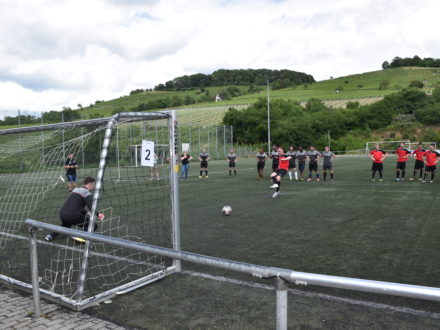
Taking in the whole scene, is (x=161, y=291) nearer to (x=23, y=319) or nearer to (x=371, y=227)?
(x=23, y=319)

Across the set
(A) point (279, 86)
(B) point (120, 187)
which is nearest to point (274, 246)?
(B) point (120, 187)

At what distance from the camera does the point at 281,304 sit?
81.4 inches

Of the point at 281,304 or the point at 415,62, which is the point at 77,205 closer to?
the point at 281,304

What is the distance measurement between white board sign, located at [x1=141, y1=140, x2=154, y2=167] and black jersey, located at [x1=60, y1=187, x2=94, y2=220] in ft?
6.80

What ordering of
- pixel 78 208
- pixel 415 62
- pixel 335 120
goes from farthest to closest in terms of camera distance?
pixel 415 62, pixel 335 120, pixel 78 208

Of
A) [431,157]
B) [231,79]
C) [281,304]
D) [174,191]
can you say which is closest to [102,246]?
[174,191]

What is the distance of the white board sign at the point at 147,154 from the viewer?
204 inches

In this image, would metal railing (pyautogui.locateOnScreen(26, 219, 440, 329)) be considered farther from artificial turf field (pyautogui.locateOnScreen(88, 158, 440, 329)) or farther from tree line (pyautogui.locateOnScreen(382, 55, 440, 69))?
tree line (pyautogui.locateOnScreen(382, 55, 440, 69))

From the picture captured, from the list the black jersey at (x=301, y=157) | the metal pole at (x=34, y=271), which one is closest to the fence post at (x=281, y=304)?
the metal pole at (x=34, y=271)

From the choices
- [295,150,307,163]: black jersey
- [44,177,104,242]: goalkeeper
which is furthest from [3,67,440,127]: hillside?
[44,177,104,242]: goalkeeper

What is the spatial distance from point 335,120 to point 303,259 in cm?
6089

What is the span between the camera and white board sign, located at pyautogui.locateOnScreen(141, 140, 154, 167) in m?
5.19

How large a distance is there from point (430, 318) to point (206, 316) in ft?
7.49

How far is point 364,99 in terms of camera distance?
255 feet
